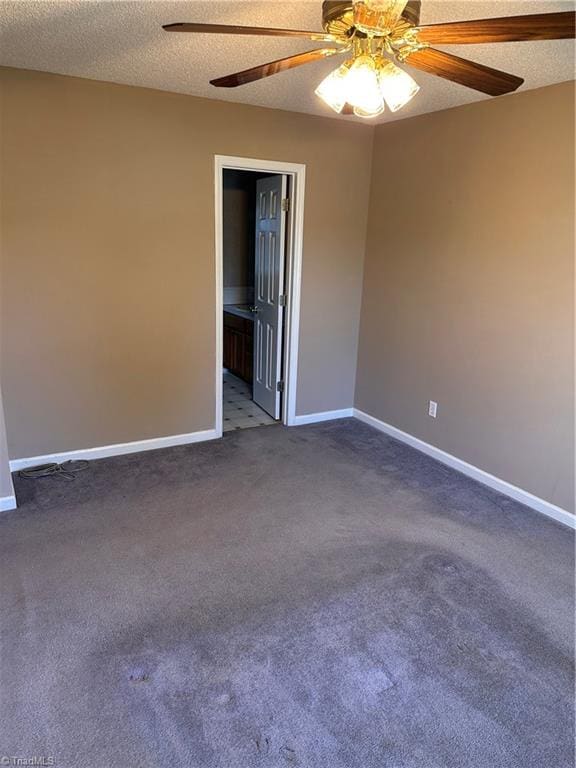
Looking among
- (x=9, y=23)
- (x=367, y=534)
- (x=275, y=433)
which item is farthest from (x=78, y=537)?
(x=9, y=23)

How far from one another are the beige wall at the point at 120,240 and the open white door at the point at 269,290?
0.80 ft

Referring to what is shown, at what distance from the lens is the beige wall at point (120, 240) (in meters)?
3.09

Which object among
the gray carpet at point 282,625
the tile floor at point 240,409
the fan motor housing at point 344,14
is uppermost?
the fan motor housing at point 344,14

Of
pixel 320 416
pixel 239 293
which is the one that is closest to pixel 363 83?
pixel 320 416

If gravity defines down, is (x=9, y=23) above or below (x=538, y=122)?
above

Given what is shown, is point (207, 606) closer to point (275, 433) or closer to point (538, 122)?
point (275, 433)

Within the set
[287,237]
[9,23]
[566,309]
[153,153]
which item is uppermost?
[9,23]

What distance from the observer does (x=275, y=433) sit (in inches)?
169

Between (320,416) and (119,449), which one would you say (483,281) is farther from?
(119,449)

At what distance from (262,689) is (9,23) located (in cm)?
295

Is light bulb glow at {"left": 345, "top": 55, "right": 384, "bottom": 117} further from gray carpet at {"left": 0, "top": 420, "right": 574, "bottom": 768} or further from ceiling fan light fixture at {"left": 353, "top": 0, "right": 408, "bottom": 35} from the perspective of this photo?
gray carpet at {"left": 0, "top": 420, "right": 574, "bottom": 768}

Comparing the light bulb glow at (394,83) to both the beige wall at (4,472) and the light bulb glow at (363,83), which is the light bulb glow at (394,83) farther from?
the beige wall at (4,472)

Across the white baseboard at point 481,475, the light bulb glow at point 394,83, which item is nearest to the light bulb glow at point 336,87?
the light bulb glow at point 394,83

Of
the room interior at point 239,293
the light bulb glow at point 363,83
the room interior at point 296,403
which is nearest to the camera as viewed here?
the light bulb glow at point 363,83
